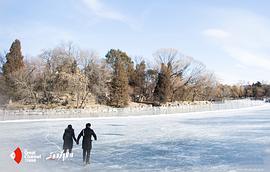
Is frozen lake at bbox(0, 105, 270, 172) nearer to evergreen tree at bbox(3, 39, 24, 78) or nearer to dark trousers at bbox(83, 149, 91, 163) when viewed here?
dark trousers at bbox(83, 149, 91, 163)

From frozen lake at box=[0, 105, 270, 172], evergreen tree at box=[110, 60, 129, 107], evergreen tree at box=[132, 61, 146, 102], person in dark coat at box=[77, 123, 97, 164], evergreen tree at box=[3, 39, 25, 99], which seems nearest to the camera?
person in dark coat at box=[77, 123, 97, 164]

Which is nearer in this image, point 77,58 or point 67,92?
point 67,92

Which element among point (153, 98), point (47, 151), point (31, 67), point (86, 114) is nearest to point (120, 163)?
point (47, 151)

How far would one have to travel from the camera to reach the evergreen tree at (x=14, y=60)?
49281 mm

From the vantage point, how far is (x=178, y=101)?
207 ft

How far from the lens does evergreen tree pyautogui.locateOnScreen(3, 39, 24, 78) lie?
4928 centimetres

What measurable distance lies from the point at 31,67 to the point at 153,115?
23.4 metres

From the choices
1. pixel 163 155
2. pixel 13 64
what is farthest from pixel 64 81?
pixel 163 155

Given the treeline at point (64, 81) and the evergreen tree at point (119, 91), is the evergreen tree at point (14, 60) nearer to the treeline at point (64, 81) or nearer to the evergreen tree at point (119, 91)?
the treeline at point (64, 81)

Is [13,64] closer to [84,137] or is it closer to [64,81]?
[64,81]

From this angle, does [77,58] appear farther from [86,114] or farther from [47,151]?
[47,151]

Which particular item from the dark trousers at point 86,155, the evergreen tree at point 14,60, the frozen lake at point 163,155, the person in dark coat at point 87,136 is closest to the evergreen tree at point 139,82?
the evergreen tree at point 14,60

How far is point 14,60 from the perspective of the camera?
5003 centimetres

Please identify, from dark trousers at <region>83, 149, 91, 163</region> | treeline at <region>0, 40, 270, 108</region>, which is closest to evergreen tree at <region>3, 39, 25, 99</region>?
treeline at <region>0, 40, 270, 108</region>
